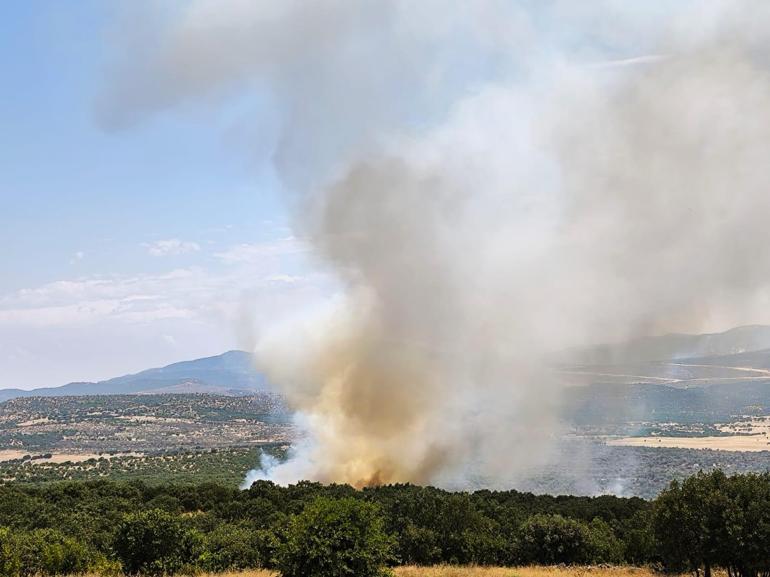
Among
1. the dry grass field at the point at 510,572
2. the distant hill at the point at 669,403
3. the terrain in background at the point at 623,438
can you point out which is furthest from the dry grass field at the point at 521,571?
the distant hill at the point at 669,403

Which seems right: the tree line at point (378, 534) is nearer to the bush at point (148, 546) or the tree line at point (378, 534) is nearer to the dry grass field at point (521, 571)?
the bush at point (148, 546)

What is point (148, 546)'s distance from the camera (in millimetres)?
28781

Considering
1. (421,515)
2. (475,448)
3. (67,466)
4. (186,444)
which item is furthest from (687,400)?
(421,515)

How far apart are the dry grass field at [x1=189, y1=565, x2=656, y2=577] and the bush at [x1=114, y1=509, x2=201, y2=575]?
2073 mm

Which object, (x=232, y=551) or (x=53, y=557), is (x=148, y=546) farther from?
(x=232, y=551)

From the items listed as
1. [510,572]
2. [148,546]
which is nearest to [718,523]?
[510,572]

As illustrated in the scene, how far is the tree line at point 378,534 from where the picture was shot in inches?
897

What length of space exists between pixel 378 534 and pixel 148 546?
11.7m

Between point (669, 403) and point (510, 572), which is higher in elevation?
point (510, 572)

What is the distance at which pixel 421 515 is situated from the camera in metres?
41.4

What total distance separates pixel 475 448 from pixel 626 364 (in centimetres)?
5218

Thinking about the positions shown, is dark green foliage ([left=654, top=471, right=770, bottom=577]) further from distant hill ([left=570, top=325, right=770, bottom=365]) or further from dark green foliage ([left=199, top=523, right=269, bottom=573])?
distant hill ([left=570, top=325, right=770, bottom=365])

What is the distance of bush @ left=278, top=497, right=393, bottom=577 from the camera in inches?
856

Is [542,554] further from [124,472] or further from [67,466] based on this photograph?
[67,466]
